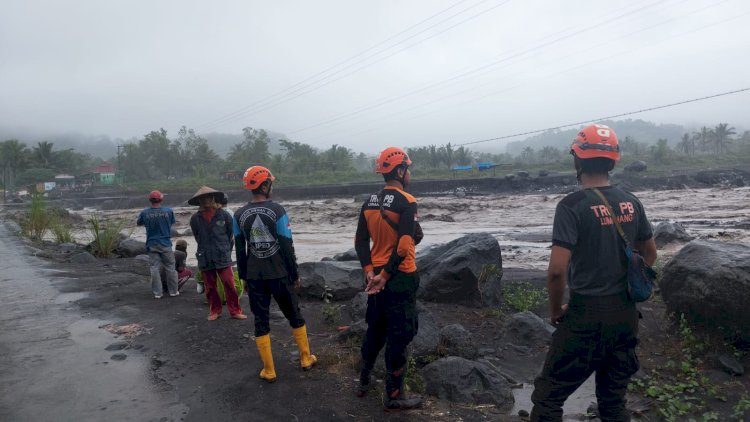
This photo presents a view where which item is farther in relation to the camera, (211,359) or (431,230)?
(431,230)

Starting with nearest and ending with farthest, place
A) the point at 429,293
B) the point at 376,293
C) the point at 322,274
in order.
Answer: the point at 376,293 < the point at 429,293 < the point at 322,274

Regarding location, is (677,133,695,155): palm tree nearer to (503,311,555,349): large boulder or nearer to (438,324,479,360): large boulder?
(503,311,555,349): large boulder

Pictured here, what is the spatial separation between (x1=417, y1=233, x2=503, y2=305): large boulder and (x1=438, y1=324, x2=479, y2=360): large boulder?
1.80 m

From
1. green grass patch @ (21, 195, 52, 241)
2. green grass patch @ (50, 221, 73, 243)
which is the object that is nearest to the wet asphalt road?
green grass patch @ (50, 221, 73, 243)

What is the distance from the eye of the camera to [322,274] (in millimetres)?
7809

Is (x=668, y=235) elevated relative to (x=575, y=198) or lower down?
lower down

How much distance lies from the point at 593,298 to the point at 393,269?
136cm

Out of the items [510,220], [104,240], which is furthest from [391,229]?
[510,220]

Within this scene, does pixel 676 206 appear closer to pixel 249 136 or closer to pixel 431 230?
pixel 431 230

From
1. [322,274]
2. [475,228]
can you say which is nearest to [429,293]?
[322,274]

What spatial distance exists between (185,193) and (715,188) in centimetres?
3765

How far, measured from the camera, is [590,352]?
2.98 metres

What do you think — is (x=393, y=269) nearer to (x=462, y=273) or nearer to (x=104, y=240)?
(x=462, y=273)

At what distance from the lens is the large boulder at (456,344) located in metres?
5.11
